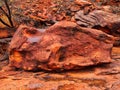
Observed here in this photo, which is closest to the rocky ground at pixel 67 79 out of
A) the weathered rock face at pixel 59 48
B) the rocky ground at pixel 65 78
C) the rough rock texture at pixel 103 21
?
the rocky ground at pixel 65 78

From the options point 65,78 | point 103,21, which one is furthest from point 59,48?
point 103,21

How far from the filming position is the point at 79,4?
35.7ft

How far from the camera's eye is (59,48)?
19.4ft

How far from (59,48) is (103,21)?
115 inches

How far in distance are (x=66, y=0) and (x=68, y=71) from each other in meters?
7.32

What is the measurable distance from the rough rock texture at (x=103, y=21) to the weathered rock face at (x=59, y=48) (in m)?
2.03

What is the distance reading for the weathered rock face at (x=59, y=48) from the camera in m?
5.86

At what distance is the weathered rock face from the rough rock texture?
203cm

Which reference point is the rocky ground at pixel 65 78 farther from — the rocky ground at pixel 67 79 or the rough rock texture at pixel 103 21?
the rough rock texture at pixel 103 21

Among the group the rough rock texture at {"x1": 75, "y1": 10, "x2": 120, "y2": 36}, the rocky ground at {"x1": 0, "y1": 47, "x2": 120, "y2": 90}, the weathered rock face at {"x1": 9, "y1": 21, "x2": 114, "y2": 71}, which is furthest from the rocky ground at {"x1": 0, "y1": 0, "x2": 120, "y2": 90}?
the rough rock texture at {"x1": 75, "y1": 10, "x2": 120, "y2": 36}

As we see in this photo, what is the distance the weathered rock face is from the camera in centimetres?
586

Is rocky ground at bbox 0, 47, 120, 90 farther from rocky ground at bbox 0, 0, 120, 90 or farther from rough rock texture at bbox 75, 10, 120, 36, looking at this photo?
rough rock texture at bbox 75, 10, 120, 36

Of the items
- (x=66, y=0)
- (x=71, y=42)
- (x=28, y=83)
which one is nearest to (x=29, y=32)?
(x=71, y=42)

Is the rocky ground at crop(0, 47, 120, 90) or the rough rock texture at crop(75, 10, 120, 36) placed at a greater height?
the rough rock texture at crop(75, 10, 120, 36)
